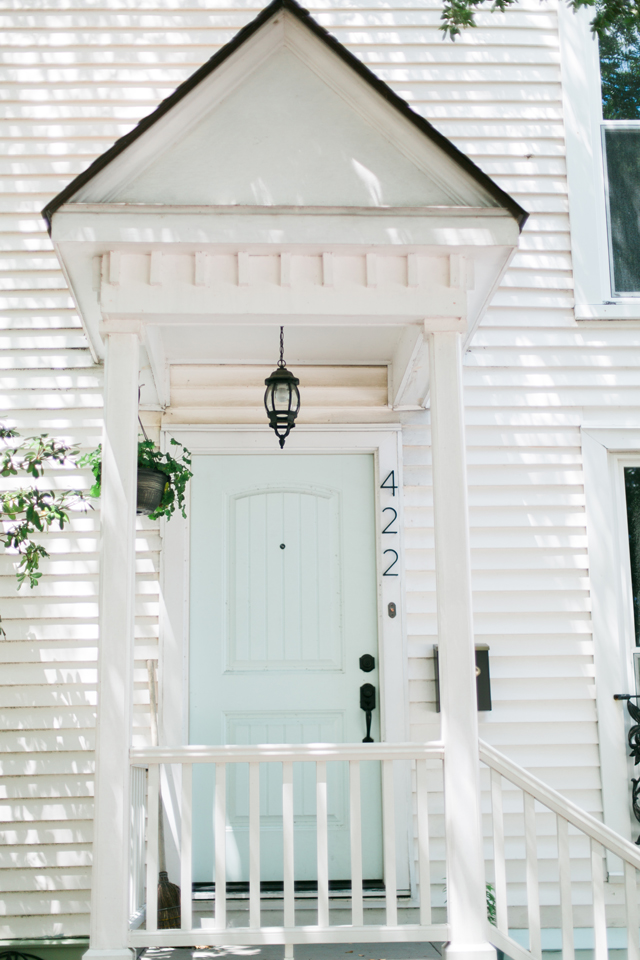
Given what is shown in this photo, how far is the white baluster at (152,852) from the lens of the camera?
3.01 metres

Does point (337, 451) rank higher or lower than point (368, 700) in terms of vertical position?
higher

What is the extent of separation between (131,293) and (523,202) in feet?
8.76

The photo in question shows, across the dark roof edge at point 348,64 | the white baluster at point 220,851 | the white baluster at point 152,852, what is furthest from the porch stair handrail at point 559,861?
the dark roof edge at point 348,64

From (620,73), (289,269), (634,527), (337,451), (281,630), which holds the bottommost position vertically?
(281,630)

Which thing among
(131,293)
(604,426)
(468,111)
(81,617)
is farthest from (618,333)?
(81,617)

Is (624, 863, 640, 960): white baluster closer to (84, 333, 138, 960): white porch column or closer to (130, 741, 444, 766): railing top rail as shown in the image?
(130, 741, 444, 766): railing top rail

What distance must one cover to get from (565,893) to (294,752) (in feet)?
3.88

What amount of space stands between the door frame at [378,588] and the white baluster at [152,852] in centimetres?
110

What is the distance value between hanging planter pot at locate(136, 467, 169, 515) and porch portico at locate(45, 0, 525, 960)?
31.2 inches

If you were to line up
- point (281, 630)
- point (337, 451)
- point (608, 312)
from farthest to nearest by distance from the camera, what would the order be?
1. point (608, 312)
2. point (337, 451)
3. point (281, 630)

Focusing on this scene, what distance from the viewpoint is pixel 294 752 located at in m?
3.11

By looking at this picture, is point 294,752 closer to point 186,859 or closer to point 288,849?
point 288,849

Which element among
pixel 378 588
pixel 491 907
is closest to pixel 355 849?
pixel 491 907

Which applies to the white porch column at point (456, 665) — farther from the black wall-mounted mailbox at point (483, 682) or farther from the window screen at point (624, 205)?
the window screen at point (624, 205)
